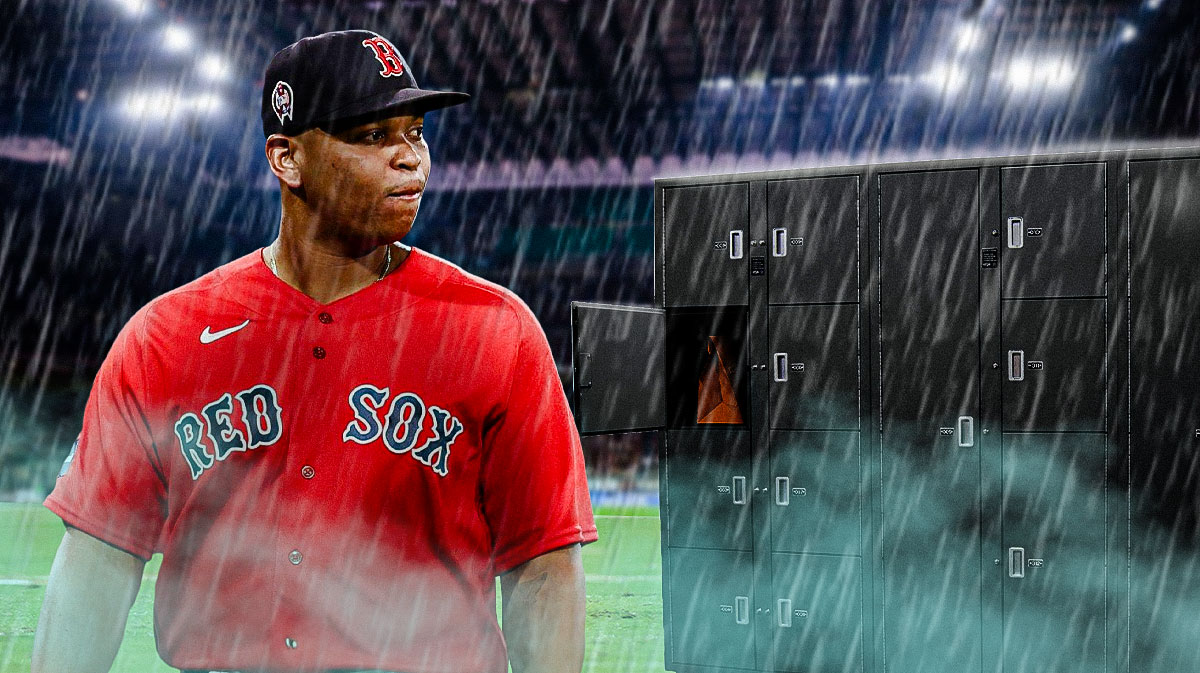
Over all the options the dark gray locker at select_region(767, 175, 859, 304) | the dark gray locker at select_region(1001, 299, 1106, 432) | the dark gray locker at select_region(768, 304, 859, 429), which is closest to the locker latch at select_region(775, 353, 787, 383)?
the dark gray locker at select_region(768, 304, 859, 429)

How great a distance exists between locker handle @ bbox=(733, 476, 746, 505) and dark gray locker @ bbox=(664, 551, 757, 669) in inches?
9.3

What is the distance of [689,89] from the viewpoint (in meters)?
11.5

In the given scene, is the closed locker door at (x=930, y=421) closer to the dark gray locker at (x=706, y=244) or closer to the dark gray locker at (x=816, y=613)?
the dark gray locker at (x=816, y=613)

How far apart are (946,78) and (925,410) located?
6.32m

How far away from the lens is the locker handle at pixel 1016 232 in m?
4.47

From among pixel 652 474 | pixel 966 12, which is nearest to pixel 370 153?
pixel 966 12

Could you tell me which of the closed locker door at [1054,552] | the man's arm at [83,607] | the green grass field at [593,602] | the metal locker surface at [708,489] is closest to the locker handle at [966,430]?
the closed locker door at [1054,552]

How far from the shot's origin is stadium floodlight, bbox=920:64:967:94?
32.3 ft

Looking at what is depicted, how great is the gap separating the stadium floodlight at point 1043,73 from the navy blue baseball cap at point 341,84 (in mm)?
9119

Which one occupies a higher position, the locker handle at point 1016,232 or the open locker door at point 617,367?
the locker handle at point 1016,232

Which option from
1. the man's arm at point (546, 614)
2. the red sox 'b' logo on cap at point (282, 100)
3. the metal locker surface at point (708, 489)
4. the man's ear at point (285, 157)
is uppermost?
the red sox 'b' logo on cap at point (282, 100)

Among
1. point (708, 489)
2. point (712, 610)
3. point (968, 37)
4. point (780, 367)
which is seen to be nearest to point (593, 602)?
point (712, 610)

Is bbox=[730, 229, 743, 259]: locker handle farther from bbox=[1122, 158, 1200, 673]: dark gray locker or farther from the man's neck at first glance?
the man's neck

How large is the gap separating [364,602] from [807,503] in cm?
361
